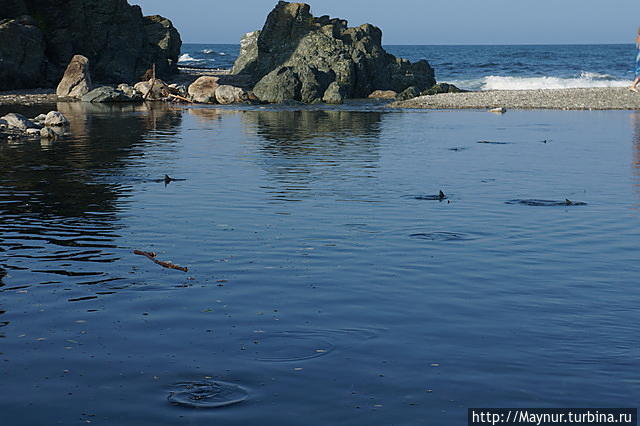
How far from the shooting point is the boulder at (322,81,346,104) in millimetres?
52969

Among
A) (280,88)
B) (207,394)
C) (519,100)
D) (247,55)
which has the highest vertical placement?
(247,55)

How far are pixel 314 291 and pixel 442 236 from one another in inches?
153

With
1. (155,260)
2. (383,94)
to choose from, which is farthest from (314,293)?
(383,94)

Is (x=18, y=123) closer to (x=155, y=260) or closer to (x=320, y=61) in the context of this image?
(x=155, y=260)

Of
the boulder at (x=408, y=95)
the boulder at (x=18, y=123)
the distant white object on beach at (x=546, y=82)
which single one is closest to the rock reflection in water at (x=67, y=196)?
the boulder at (x=18, y=123)

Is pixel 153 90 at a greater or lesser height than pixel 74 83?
lesser

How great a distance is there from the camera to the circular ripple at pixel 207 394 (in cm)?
696

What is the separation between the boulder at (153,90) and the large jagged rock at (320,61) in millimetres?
5977

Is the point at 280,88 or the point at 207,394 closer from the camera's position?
the point at 207,394

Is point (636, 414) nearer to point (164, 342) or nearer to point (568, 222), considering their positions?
point (164, 342)

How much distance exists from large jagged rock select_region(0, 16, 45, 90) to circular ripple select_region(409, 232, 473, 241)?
47814 mm

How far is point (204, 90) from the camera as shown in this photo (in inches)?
2157

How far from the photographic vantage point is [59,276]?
11086 millimetres

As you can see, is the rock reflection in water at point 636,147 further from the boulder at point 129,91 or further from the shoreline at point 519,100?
the boulder at point 129,91
